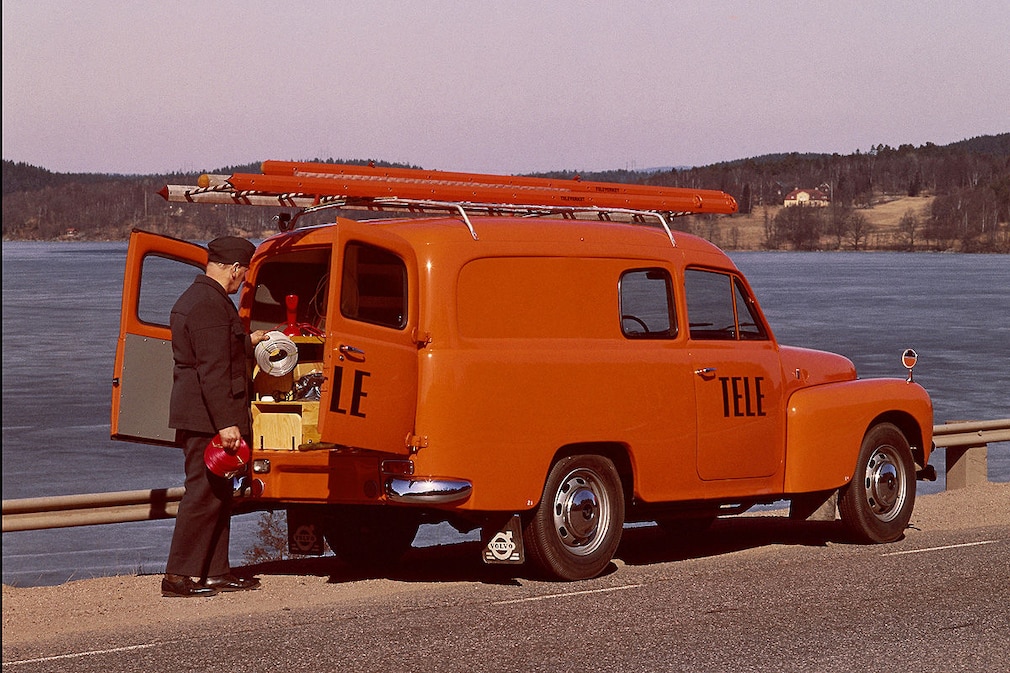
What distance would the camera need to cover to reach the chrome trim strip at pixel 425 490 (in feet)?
25.4

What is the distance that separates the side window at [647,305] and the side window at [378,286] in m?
1.49

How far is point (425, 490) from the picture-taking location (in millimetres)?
7746

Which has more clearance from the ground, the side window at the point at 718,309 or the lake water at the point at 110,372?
the side window at the point at 718,309

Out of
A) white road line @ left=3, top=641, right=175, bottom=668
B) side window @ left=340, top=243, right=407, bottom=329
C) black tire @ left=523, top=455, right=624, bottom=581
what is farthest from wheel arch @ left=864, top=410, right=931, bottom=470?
white road line @ left=3, top=641, right=175, bottom=668

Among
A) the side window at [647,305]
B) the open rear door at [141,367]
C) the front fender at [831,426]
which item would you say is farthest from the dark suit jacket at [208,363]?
the front fender at [831,426]

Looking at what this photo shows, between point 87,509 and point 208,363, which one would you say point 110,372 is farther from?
point 208,363

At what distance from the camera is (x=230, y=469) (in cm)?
797

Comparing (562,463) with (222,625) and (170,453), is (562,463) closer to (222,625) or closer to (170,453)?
(222,625)

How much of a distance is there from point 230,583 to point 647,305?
3028mm

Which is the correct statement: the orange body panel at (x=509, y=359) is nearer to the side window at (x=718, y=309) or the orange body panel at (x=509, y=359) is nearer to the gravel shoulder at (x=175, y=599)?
the side window at (x=718, y=309)

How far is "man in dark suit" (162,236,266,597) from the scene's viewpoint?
7922 mm

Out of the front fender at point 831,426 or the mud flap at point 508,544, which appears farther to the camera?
the front fender at point 831,426

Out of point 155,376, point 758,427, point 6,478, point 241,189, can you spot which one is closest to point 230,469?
point 155,376

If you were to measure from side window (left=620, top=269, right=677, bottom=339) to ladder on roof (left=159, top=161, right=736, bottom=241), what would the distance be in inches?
17.9
